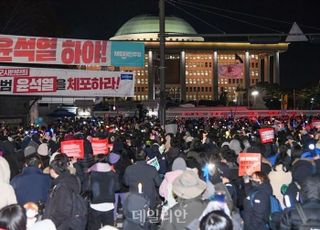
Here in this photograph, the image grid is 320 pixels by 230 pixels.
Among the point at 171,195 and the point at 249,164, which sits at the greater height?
the point at 249,164

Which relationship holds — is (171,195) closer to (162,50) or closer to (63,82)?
(162,50)

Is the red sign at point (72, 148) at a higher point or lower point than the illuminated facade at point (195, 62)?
lower

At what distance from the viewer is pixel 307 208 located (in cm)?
491

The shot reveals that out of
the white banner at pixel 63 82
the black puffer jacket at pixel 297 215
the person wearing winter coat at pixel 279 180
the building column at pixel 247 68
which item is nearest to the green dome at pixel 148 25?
the building column at pixel 247 68

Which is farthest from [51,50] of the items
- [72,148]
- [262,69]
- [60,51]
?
[262,69]

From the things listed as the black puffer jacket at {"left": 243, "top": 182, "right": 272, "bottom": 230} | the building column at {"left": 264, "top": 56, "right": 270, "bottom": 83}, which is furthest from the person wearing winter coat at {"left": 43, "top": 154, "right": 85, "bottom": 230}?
the building column at {"left": 264, "top": 56, "right": 270, "bottom": 83}

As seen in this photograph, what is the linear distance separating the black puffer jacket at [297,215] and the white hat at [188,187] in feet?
3.06

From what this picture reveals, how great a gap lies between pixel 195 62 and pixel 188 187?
102 m

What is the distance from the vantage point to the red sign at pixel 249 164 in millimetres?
8484

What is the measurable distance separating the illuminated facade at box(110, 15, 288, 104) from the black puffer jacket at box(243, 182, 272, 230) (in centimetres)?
7480

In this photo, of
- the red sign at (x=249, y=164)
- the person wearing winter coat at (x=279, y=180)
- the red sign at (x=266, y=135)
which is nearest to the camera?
the person wearing winter coat at (x=279, y=180)

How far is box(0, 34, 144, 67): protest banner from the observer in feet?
67.3

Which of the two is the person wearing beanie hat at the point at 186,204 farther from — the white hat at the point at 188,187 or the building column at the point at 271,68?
the building column at the point at 271,68

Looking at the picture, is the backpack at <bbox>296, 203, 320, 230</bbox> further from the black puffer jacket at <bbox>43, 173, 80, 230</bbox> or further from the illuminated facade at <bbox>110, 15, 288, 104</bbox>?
the illuminated facade at <bbox>110, 15, 288, 104</bbox>
